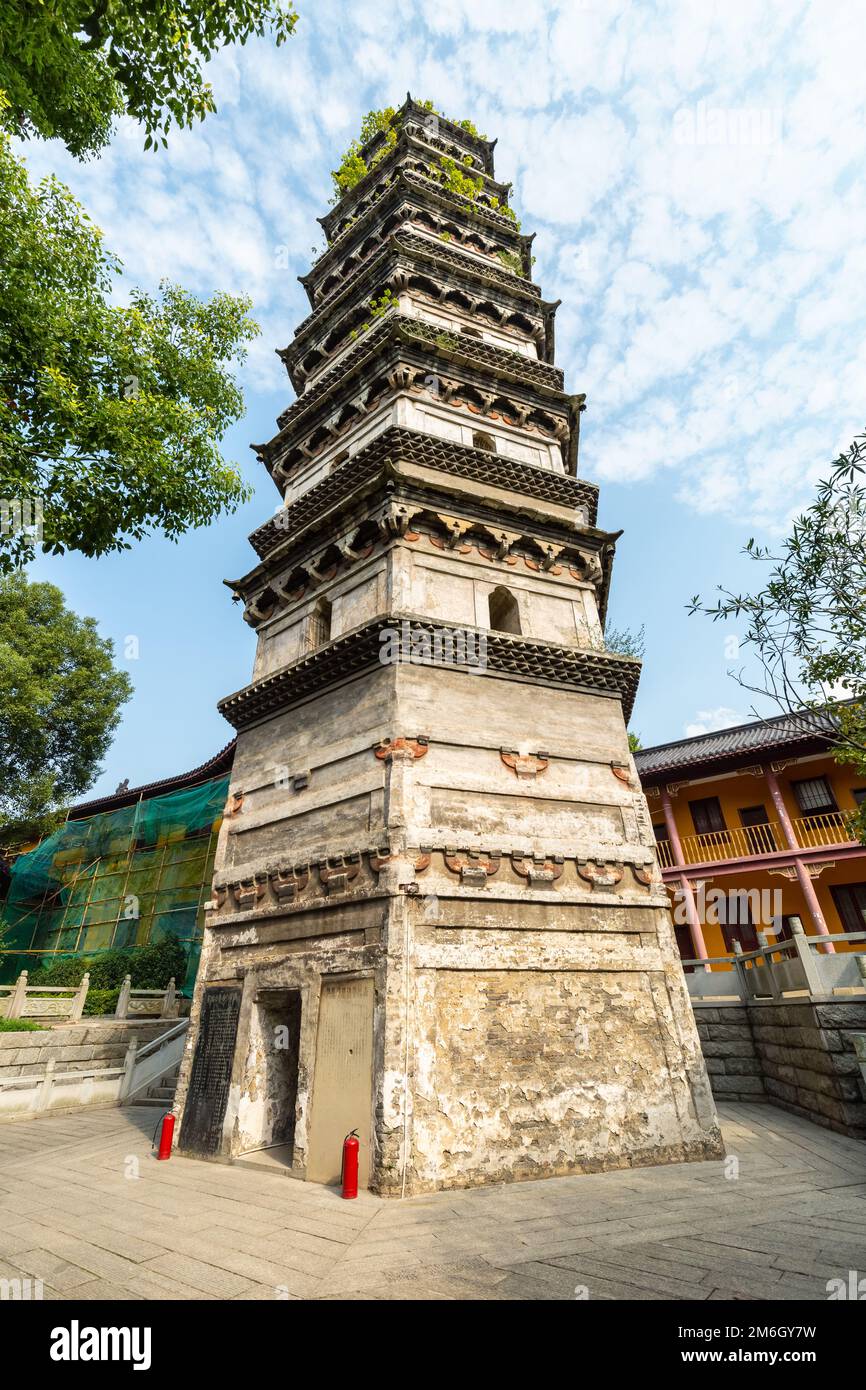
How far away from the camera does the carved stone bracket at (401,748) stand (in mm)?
9047

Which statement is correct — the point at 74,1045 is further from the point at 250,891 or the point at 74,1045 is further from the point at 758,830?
the point at 758,830

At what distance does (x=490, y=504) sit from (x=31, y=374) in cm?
754

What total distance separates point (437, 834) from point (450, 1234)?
428cm

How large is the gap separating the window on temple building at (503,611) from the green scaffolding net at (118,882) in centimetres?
1510

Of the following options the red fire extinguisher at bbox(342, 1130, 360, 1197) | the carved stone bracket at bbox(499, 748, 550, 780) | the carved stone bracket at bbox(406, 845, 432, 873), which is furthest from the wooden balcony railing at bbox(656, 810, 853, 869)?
the red fire extinguisher at bbox(342, 1130, 360, 1197)

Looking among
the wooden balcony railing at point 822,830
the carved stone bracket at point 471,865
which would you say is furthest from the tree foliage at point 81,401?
the wooden balcony railing at point 822,830

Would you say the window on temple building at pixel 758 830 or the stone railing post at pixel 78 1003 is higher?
the window on temple building at pixel 758 830

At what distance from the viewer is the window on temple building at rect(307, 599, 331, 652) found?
39.9 feet

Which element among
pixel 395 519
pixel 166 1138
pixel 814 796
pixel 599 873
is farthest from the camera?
pixel 814 796

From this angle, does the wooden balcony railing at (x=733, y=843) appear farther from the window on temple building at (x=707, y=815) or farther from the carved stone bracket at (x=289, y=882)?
the carved stone bracket at (x=289, y=882)

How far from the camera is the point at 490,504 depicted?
39.4ft

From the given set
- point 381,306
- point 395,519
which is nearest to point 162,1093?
point 395,519

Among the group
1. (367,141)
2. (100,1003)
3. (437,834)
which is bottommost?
(100,1003)

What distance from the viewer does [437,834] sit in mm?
8648
